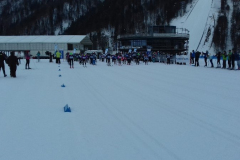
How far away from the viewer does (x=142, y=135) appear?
561 cm

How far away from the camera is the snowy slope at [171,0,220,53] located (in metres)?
87.8

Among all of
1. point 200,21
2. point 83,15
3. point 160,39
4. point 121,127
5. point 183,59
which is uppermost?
point 83,15

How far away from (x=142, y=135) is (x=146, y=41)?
67.1m

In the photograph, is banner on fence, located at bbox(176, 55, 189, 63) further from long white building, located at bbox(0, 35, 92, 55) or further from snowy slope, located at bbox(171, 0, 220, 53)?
snowy slope, located at bbox(171, 0, 220, 53)

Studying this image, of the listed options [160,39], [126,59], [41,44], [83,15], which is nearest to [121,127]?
[126,59]

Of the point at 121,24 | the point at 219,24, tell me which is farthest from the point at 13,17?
the point at 219,24

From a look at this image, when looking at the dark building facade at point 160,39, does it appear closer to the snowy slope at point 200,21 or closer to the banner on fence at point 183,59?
the snowy slope at point 200,21

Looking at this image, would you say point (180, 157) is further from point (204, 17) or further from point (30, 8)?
point (30, 8)

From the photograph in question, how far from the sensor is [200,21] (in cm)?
10050

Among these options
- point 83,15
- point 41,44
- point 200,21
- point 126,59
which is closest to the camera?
point 126,59

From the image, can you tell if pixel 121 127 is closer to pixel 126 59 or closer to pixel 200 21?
pixel 126 59

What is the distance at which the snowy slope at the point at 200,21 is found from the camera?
3457 inches

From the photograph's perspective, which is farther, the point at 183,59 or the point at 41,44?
the point at 41,44

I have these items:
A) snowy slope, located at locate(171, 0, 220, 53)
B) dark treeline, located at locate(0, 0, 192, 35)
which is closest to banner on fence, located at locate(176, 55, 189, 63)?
snowy slope, located at locate(171, 0, 220, 53)
